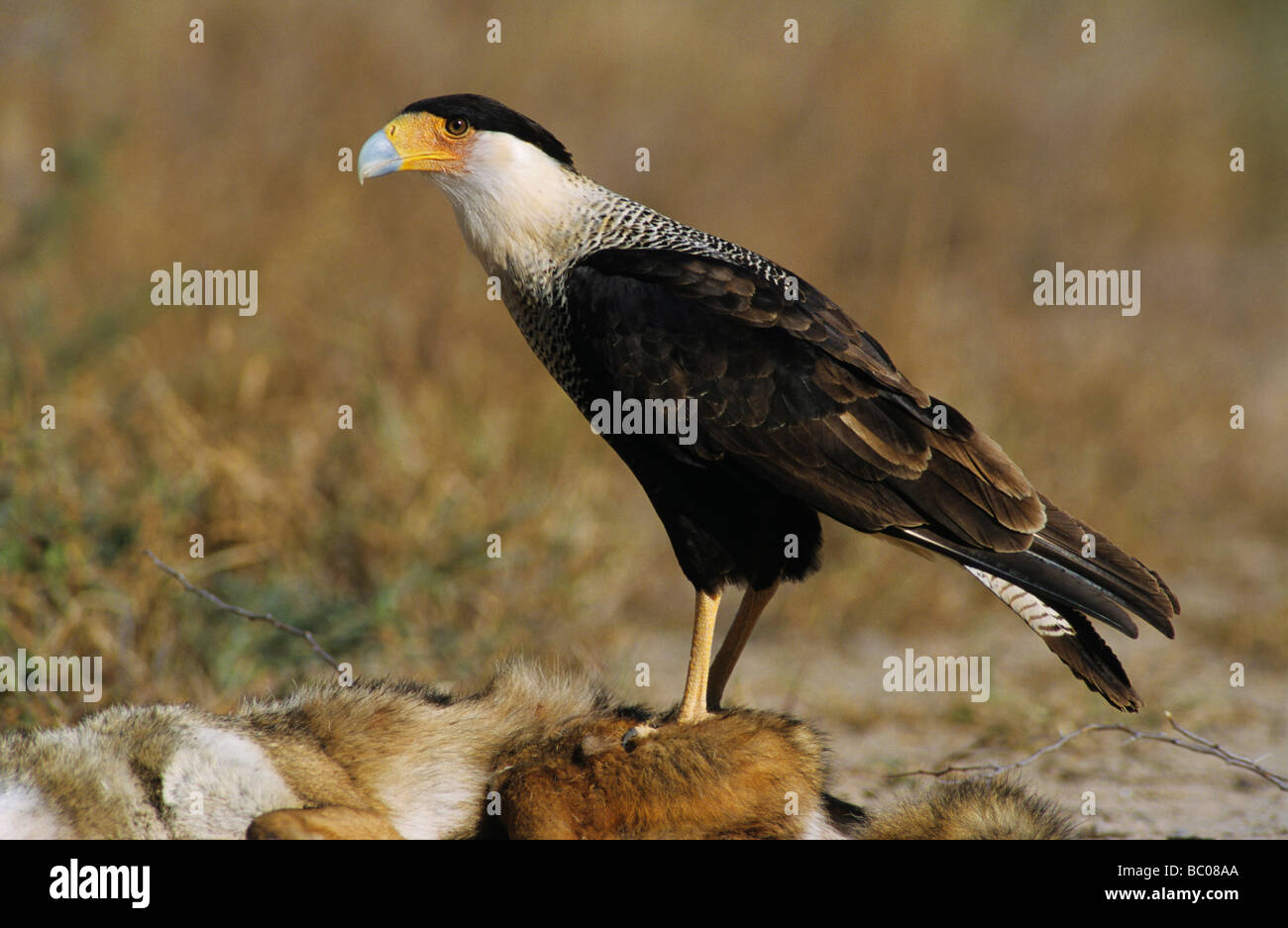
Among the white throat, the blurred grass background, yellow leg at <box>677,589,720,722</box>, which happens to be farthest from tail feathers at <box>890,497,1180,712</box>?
the blurred grass background

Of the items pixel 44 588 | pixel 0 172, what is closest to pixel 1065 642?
pixel 44 588

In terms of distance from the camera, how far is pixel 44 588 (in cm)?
438

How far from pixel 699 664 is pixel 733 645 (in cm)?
39

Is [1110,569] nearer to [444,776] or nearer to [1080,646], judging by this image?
[1080,646]

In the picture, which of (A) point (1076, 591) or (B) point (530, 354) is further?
(B) point (530, 354)

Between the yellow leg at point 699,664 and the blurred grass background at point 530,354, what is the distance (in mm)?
947

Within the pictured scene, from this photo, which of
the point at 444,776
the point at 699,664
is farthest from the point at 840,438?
the point at 444,776

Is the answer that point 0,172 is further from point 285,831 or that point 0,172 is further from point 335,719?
point 285,831

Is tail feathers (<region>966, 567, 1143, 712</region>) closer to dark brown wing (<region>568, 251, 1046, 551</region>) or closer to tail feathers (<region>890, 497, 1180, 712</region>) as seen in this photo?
tail feathers (<region>890, 497, 1180, 712</region>)

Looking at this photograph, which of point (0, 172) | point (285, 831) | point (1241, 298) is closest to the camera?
point (285, 831)

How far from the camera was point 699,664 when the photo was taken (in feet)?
11.6

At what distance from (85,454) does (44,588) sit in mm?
916

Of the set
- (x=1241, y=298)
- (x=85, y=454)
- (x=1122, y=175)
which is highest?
(x=1122, y=175)

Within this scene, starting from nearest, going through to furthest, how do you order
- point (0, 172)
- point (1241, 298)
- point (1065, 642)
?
1. point (1065, 642)
2. point (0, 172)
3. point (1241, 298)
